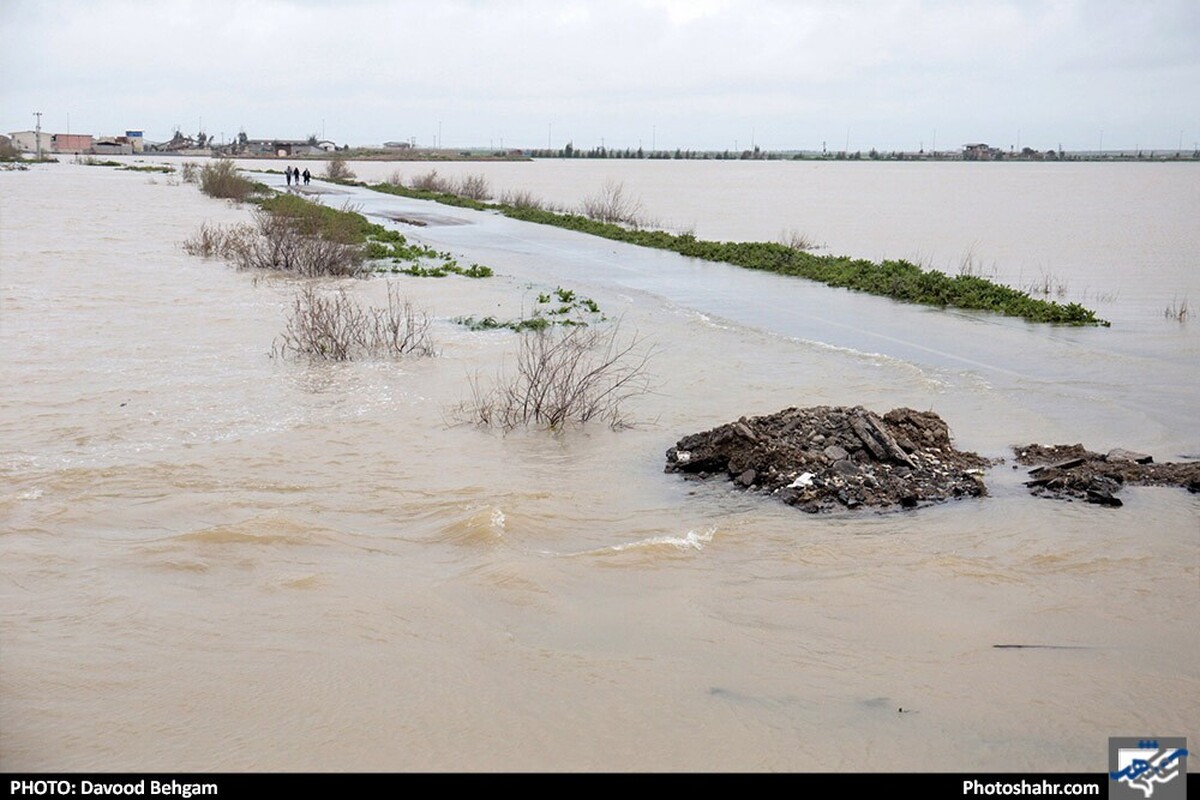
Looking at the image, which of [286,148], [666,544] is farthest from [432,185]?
[286,148]

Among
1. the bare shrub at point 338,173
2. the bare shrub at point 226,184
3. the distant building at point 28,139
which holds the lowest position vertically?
the bare shrub at point 226,184

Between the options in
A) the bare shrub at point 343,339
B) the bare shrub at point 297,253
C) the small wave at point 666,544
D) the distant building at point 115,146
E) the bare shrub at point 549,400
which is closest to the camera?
the small wave at point 666,544

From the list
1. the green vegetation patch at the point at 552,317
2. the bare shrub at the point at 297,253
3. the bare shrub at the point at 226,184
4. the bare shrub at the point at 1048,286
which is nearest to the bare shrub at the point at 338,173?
the bare shrub at the point at 226,184

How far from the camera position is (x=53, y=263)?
25.9 m

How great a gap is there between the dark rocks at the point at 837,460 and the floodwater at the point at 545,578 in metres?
0.28

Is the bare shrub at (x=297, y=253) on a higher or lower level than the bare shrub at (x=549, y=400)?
higher

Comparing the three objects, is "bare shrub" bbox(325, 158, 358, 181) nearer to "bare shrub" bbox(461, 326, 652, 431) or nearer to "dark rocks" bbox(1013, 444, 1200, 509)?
"bare shrub" bbox(461, 326, 652, 431)

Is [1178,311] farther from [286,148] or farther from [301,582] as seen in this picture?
[286,148]

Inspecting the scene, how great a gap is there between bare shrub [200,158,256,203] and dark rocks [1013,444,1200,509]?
47.9m

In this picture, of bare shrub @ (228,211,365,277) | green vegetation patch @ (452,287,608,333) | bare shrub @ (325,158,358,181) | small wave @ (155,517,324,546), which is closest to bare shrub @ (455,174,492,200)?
bare shrub @ (325,158,358,181)

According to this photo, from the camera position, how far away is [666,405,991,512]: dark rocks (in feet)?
28.9

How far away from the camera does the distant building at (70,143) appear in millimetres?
173500

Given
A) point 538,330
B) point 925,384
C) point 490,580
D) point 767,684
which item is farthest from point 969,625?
point 538,330

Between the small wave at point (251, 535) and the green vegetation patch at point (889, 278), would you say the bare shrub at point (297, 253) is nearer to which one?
the green vegetation patch at point (889, 278)
